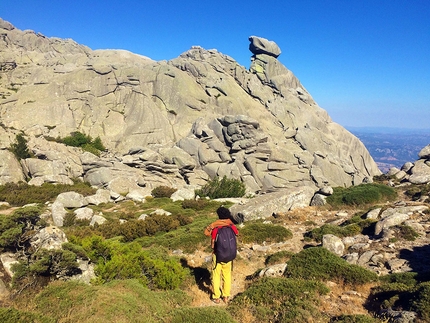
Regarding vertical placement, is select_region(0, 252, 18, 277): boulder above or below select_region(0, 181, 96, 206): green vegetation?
above

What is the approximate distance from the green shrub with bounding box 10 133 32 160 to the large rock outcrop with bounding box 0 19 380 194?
1513 mm

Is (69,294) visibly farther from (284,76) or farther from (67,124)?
(284,76)

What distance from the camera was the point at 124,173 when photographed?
1848 inches

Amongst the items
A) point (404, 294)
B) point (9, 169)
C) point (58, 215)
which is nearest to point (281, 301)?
point (404, 294)

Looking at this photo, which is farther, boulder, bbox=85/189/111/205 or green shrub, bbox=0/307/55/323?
boulder, bbox=85/189/111/205

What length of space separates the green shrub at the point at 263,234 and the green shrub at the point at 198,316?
9.23 metres

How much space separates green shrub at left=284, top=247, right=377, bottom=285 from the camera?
1010cm

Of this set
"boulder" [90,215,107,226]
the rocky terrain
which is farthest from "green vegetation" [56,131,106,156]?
"boulder" [90,215,107,226]

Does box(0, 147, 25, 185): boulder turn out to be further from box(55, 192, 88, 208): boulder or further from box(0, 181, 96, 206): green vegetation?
box(55, 192, 88, 208): boulder

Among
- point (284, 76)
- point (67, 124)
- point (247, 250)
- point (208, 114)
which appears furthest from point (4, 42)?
point (247, 250)

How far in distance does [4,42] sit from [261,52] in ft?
405

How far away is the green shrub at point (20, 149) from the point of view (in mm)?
49500

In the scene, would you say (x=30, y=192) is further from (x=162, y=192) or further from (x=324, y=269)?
(x=324, y=269)

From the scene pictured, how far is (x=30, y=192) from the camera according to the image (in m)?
35.6
